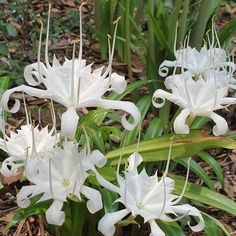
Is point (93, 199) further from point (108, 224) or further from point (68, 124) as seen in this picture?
point (68, 124)

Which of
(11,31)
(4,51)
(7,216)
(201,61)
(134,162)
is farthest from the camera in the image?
(11,31)

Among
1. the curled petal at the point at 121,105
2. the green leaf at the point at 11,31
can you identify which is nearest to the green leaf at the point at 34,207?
the curled petal at the point at 121,105

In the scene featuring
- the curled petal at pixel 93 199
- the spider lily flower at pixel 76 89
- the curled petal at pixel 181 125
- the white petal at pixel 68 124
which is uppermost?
the spider lily flower at pixel 76 89

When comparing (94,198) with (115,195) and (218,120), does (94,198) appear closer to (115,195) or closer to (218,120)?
(115,195)

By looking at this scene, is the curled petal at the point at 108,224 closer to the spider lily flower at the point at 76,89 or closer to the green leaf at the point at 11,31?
the spider lily flower at the point at 76,89

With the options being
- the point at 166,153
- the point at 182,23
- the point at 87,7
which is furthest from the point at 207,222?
the point at 87,7

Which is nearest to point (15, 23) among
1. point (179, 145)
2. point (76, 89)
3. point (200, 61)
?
point (200, 61)

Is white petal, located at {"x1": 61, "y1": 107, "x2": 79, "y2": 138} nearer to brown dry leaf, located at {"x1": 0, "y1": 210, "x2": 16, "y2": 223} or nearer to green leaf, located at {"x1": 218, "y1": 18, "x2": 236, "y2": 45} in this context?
brown dry leaf, located at {"x1": 0, "y1": 210, "x2": 16, "y2": 223}
